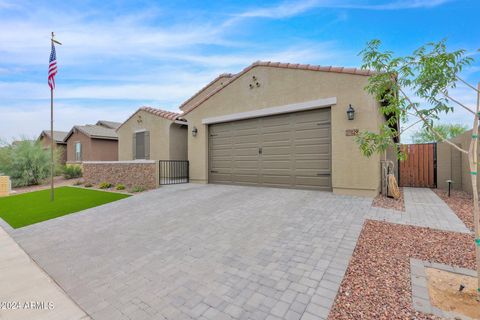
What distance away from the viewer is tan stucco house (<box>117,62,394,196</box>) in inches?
256

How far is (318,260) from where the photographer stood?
3057 mm

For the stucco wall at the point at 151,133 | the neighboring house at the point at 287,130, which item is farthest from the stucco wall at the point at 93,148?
the neighboring house at the point at 287,130

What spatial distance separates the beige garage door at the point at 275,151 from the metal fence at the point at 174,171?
6.59 ft

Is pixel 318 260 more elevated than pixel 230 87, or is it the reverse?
pixel 230 87

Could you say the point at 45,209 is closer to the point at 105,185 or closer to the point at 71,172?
the point at 105,185

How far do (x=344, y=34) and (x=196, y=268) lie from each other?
9.22 meters

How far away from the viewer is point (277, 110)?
7.85 metres

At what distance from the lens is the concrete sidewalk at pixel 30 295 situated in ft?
7.57

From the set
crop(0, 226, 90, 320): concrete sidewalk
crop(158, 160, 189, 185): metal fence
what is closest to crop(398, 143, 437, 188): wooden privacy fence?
crop(158, 160, 189, 185): metal fence

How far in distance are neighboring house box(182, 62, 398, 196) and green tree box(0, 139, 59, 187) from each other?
481 inches

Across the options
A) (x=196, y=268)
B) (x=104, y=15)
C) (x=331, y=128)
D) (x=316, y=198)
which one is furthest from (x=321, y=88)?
(x=104, y=15)

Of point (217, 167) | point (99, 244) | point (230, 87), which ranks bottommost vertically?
point (99, 244)

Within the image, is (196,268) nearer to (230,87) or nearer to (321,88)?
(321,88)

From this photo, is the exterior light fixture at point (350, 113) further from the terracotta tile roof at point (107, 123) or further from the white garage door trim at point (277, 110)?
the terracotta tile roof at point (107, 123)
